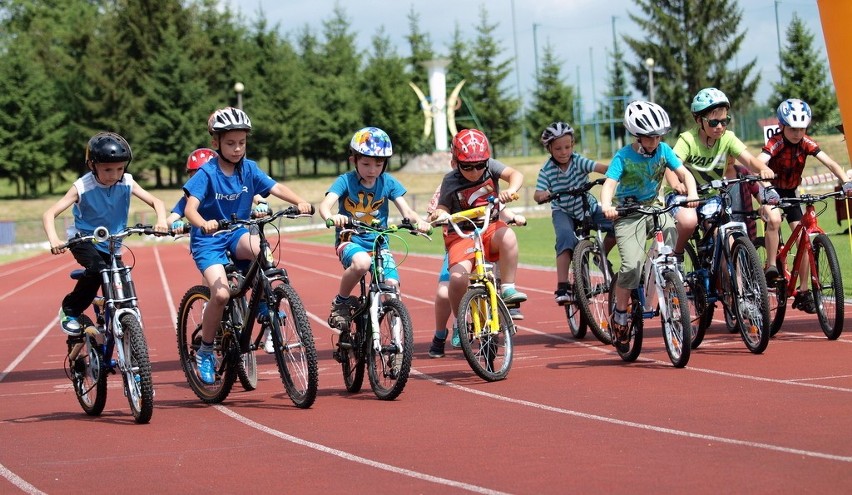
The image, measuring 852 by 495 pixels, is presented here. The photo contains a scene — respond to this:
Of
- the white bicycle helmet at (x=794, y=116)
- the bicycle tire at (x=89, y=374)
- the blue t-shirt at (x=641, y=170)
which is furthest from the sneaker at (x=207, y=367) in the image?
the white bicycle helmet at (x=794, y=116)

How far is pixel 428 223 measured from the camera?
9086 millimetres

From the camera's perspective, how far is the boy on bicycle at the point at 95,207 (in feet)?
28.7

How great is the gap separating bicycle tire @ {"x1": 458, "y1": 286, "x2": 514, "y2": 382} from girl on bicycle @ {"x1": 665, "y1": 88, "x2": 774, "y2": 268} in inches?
76.0

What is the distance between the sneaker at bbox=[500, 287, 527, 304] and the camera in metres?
9.52

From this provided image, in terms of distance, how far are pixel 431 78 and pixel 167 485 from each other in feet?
232

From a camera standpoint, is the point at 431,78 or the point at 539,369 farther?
the point at 431,78

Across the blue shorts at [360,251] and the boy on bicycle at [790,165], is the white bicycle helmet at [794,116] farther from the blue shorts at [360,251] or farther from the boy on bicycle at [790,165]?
the blue shorts at [360,251]

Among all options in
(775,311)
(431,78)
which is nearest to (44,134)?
(431,78)

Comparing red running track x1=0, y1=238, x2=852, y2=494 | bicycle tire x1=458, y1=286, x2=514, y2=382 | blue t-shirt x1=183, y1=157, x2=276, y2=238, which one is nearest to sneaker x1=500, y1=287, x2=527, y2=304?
bicycle tire x1=458, y1=286, x2=514, y2=382

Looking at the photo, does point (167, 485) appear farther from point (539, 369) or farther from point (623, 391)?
point (539, 369)

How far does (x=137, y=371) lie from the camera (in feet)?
26.8

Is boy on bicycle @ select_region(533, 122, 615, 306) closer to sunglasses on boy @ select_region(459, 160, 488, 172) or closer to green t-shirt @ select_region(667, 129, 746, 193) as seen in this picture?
green t-shirt @ select_region(667, 129, 746, 193)

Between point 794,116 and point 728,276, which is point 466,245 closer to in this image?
point 728,276

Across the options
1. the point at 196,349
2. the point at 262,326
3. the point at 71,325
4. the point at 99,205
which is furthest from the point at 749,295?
the point at 71,325
